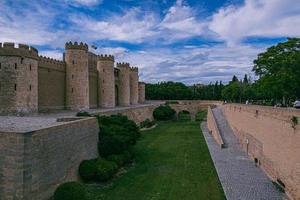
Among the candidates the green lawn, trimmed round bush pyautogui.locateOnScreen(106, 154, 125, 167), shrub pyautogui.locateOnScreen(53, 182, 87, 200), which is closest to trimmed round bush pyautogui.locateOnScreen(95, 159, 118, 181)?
the green lawn

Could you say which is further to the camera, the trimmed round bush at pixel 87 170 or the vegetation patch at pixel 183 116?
the vegetation patch at pixel 183 116

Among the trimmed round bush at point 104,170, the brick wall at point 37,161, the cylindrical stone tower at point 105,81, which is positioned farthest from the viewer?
the cylindrical stone tower at point 105,81

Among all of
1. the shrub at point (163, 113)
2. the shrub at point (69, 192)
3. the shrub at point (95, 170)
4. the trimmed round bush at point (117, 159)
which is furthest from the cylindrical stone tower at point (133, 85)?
the shrub at point (69, 192)

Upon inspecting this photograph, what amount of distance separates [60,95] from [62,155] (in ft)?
46.6

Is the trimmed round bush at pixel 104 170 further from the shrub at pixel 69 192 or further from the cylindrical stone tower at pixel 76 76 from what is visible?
the cylindrical stone tower at pixel 76 76

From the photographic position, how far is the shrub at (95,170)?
13266 mm

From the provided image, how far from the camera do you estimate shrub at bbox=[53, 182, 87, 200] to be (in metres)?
10.2

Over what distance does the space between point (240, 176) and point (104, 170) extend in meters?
6.09

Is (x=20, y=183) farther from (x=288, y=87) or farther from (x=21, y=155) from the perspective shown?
(x=288, y=87)

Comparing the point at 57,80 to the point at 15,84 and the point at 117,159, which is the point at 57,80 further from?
the point at 117,159

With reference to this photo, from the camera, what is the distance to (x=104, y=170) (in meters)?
13.6

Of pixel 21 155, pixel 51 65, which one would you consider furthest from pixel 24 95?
pixel 21 155

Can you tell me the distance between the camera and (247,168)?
15.9m

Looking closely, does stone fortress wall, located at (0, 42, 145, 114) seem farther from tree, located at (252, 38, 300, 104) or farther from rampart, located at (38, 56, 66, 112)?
tree, located at (252, 38, 300, 104)
